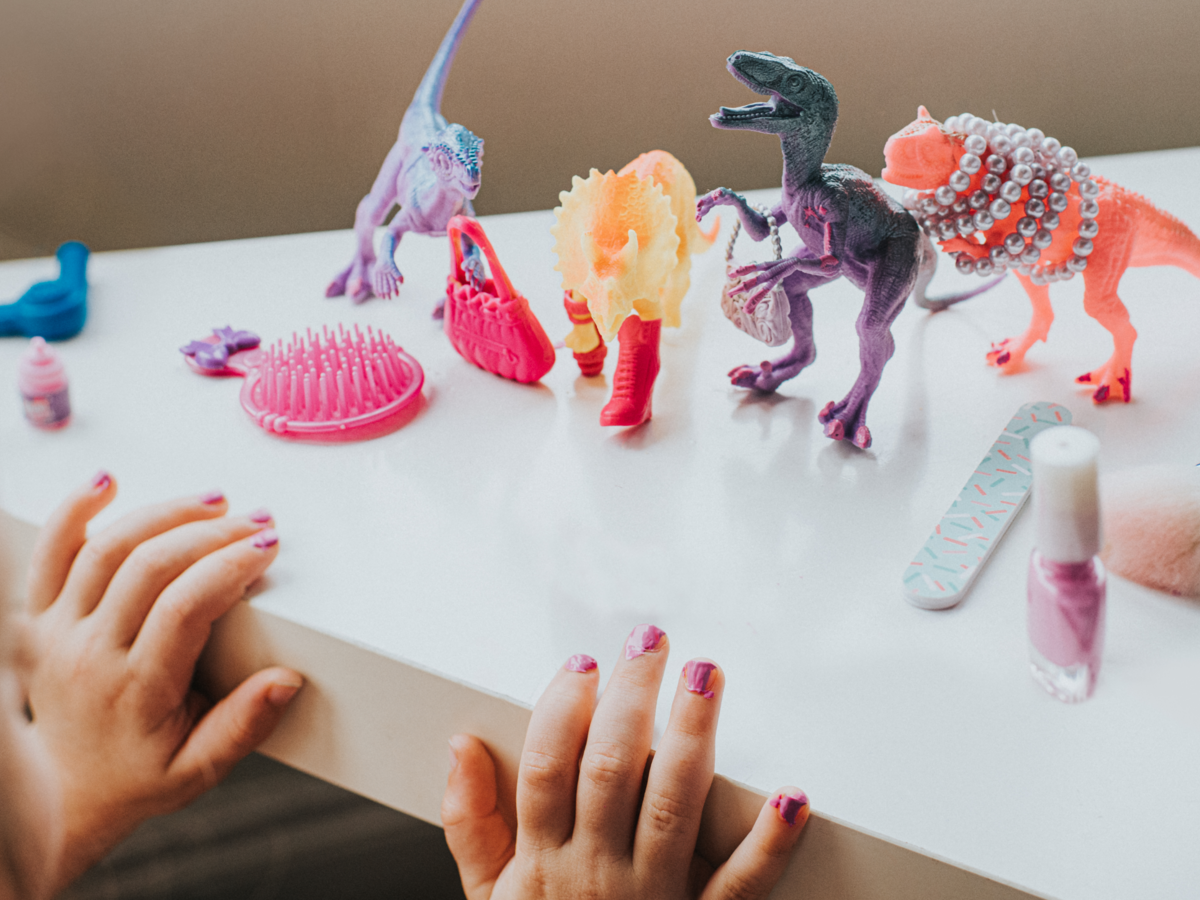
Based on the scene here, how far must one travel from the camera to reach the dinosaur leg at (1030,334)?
81 centimetres

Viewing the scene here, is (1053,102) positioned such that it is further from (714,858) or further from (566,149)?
(714,858)

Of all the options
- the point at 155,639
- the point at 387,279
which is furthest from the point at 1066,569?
the point at 387,279

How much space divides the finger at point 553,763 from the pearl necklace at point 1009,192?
374mm

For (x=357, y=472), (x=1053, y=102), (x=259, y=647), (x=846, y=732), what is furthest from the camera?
(x=1053, y=102)

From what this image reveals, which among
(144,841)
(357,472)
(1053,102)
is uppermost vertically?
(1053,102)

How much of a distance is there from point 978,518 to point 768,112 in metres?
0.28

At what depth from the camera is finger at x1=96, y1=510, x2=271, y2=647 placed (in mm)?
662

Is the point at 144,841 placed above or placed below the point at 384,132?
below

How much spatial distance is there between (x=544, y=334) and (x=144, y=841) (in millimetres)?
450

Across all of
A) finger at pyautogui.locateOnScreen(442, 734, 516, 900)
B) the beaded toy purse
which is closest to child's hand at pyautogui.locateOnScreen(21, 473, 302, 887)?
finger at pyautogui.locateOnScreen(442, 734, 516, 900)

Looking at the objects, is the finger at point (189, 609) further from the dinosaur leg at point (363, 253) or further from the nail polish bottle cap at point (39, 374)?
the dinosaur leg at point (363, 253)

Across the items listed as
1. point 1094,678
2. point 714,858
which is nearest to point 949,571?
point 1094,678

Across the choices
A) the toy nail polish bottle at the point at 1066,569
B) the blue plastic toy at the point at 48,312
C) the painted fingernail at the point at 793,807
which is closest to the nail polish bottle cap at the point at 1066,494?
→ the toy nail polish bottle at the point at 1066,569

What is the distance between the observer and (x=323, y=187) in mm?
1289
